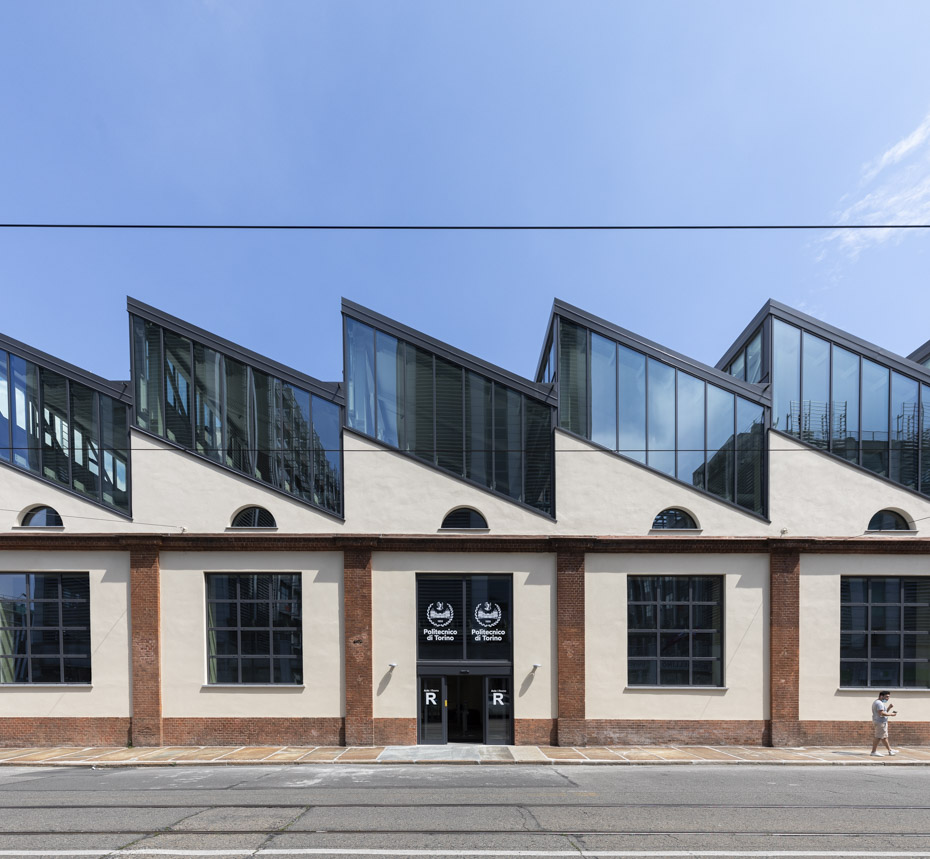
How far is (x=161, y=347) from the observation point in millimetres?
18844

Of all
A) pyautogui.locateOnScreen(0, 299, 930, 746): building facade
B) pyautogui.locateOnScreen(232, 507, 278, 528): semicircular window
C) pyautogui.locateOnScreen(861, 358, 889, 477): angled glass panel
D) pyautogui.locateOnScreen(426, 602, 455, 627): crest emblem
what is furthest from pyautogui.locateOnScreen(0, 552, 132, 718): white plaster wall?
pyautogui.locateOnScreen(861, 358, 889, 477): angled glass panel

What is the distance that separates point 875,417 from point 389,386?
15.2 m

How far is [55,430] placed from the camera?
18.6 m

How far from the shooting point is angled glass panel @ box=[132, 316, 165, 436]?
60.8 ft

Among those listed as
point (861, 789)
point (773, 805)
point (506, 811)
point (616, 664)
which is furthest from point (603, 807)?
point (616, 664)

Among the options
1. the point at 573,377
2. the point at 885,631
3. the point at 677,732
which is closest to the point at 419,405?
the point at 573,377

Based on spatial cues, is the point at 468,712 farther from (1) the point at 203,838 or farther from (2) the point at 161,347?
(2) the point at 161,347

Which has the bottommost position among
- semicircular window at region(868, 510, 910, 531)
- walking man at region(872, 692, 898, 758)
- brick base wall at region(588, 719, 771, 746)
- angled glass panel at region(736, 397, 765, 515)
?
brick base wall at region(588, 719, 771, 746)

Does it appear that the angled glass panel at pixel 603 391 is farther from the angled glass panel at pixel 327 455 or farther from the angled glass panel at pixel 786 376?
the angled glass panel at pixel 327 455

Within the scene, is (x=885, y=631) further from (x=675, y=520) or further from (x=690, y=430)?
(x=690, y=430)

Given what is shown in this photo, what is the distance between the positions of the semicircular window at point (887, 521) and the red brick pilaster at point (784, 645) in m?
2.78

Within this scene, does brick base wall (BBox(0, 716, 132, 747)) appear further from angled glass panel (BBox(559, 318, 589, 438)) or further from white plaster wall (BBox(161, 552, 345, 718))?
angled glass panel (BBox(559, 318, 589, 438))

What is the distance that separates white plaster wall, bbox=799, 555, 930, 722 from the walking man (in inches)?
31.2

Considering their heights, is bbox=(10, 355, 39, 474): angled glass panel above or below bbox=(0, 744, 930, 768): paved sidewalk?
above
